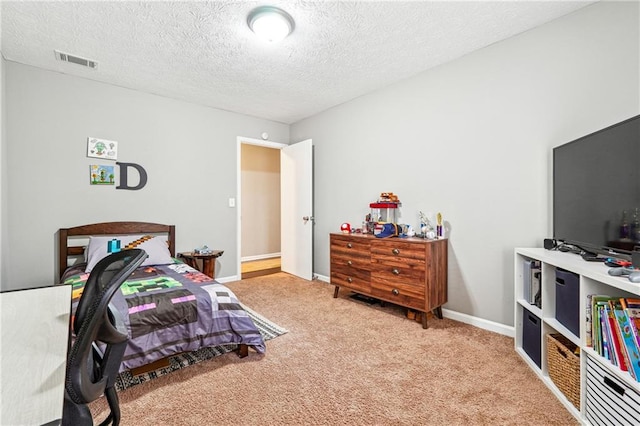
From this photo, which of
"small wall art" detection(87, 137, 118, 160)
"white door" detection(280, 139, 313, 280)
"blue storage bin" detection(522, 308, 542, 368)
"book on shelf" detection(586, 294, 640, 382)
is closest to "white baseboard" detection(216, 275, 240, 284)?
"white door" detection(280, 139, 313, 280)

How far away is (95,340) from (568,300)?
2.25 meters

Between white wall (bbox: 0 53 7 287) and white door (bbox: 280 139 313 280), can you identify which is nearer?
white wall (bbox: 0 53 7 287)

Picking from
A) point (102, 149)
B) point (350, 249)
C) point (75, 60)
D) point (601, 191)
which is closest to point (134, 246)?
point (102, 149)

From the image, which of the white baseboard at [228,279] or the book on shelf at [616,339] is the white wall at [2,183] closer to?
the white baseboard at [228,279]

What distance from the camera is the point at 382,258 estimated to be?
2.98m

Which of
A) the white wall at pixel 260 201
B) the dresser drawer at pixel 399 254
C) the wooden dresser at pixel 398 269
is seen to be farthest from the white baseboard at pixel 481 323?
the white wall at pixel 260 201

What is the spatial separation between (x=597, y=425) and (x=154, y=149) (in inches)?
177

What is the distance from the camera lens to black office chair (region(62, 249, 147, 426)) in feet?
2.74

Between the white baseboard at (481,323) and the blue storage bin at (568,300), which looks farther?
the white baseboard at (481,323)

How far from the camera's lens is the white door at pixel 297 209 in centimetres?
442

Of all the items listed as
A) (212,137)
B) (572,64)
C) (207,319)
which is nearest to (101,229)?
(212,137)

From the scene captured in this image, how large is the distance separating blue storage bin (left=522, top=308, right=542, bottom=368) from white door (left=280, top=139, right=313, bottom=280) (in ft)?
9.00

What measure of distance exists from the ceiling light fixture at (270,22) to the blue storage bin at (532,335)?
8.96ft

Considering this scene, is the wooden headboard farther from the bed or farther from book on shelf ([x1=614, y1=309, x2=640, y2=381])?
book on shelf ([x1=614, y1=309, x2=640, y2=381])
